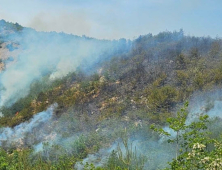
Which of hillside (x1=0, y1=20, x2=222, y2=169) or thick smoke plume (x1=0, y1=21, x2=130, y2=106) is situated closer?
hillside (x1=0, y1=20, x2=222, y2=169)

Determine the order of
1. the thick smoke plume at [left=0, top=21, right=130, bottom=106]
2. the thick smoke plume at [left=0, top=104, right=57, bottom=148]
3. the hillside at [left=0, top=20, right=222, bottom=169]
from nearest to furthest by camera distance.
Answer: the hillside at [left=0, top=20, right=222, bottom=169]
the thick smoke plume at [left=0, top=104, right=57, bottom=148]
the thick smoke plume at [left=0, top=21, right=130, bottom=106]

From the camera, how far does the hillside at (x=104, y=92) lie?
25250 millimetres

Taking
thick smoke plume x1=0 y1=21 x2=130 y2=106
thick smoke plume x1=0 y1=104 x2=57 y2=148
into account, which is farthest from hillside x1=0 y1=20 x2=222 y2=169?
thick smoke plume x1=0 y1=21 x2=130 y2=106

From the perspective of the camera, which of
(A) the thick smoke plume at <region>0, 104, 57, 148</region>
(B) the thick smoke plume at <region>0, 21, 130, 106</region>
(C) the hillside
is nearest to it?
(C) the hillside

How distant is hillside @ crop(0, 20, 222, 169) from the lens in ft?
82.8

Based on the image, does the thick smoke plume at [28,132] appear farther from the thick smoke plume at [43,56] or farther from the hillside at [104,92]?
the thick smoke plume at [43,56]

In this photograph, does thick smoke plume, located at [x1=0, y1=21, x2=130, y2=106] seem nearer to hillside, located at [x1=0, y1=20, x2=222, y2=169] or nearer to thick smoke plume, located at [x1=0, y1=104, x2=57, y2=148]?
hillside, located at [x1=0, y1=20, x2=222, y2=169]

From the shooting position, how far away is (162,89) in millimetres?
27625

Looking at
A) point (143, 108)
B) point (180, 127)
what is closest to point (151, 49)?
point (143, 108)

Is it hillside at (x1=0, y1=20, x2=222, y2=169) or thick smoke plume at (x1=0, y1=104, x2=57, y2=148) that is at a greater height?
hillside at (x1=0, y1=20, x2=222, y2=169)

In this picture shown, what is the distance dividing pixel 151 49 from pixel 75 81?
937cm

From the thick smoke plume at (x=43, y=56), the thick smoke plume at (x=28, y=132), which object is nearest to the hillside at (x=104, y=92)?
the thick smoke plume at (x=28, y=132)

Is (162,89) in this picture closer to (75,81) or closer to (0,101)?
(75,81)

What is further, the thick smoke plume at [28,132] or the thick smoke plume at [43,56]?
the thick smoke plume at [43,56]
